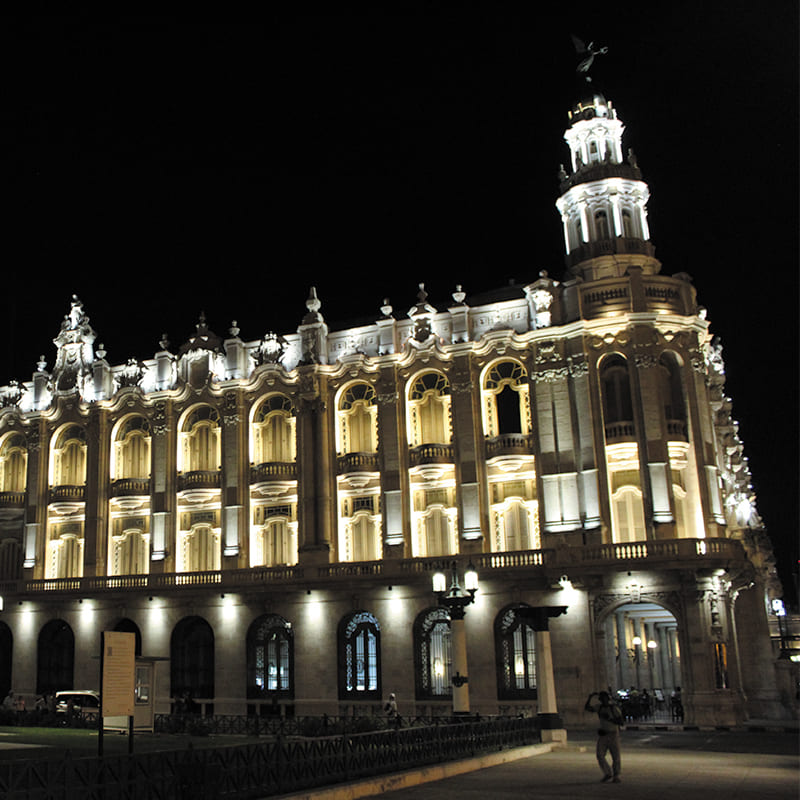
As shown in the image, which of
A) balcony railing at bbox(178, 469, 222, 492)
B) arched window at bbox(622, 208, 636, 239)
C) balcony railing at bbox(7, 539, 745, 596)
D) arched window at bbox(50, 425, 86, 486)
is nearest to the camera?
balcony railing at bbox(7, 539, 745, 596)

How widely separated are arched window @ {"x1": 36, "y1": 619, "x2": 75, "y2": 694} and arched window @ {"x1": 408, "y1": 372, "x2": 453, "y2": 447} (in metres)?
20.7

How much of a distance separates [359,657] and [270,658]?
4.59 meters

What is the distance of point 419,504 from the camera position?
43.4m

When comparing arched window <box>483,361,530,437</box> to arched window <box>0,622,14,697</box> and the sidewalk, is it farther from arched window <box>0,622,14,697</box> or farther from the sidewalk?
arched window <box>0,622,14,697</box>

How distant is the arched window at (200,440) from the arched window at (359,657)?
38.1ft

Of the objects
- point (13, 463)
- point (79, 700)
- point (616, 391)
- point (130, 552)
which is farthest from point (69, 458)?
point (616, 391)

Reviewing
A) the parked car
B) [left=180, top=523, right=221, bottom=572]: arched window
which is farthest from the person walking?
[left=180, top=523, right=221, bottom=572]: arched window

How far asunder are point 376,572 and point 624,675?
15.5 meters

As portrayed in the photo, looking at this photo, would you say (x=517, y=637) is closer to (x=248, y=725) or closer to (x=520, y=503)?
(x=520, y=503)

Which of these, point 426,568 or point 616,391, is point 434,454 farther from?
point 616,391

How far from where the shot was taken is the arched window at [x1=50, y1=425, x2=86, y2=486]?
50.9 m

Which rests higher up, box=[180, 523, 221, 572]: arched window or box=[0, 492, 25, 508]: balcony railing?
box=[0, 492, 25, 508]: balcony railing

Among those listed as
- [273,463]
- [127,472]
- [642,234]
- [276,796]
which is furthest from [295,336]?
[276,796]

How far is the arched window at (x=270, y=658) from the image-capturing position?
141 feet
